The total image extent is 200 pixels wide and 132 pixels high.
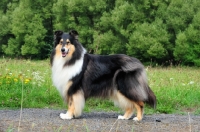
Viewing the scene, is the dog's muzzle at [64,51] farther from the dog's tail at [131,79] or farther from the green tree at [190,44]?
the green tree at [190,44]

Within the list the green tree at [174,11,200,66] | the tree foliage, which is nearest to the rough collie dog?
the tree foliage

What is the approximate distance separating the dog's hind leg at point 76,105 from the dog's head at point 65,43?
0.85 metres

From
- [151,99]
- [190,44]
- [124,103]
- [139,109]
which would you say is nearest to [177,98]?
[151,99]

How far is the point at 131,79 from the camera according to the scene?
817cm

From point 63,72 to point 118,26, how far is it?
28533 millimetres

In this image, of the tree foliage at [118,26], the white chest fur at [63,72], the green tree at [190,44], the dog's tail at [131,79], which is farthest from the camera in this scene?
the tree foliage at [118,26]

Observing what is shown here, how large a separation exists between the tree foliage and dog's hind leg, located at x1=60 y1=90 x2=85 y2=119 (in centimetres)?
2133

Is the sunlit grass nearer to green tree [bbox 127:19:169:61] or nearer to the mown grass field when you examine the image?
the mown grass field

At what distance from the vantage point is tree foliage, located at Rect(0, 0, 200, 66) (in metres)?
33.4

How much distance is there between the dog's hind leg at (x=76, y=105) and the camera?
27.0 ft

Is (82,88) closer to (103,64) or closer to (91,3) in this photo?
(103,64)

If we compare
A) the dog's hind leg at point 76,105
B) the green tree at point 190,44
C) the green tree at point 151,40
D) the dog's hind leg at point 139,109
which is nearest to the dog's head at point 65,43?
the dog's hind leg at point 76,105

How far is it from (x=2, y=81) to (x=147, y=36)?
24081mm

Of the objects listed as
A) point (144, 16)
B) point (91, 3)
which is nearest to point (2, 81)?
point (144, 16)
